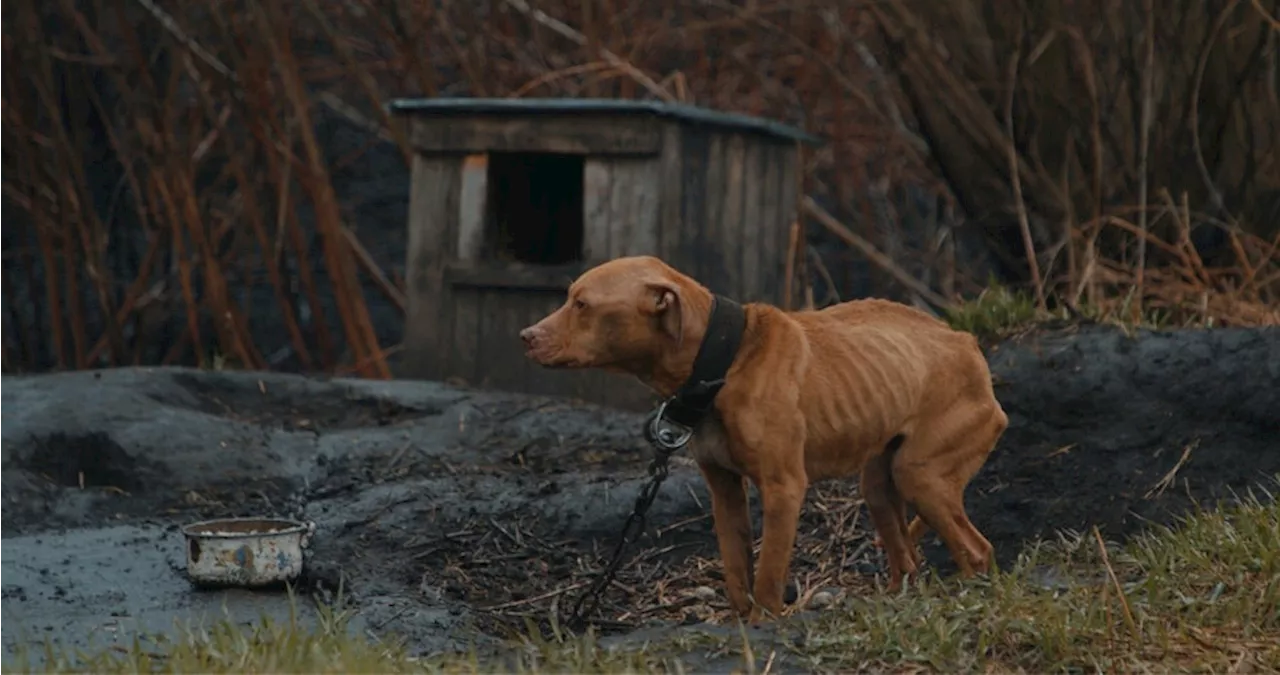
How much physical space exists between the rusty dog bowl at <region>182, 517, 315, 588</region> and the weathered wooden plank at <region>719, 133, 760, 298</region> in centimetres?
362

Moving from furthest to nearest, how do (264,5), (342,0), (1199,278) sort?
1. (342,0)
2. (264,5)
3. (1199,278)

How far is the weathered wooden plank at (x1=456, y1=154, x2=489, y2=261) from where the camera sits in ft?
28.2

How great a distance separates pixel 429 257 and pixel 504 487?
2.45m

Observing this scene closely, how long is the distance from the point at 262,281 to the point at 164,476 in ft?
19.7

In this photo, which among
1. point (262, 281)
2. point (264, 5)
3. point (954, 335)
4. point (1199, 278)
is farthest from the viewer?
point (262, 281)

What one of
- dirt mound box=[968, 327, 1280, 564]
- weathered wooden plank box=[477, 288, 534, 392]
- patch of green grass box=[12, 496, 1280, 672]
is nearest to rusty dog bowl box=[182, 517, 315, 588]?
patch of green grass box=[12, 496, 1280, 672]

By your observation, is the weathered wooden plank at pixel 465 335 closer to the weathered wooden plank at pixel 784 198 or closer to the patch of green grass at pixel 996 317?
the weathered wooden plank at pixel 784 198

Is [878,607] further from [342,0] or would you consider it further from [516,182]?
[342,0]

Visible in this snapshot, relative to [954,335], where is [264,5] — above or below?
above

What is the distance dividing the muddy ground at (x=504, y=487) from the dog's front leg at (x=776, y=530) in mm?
576

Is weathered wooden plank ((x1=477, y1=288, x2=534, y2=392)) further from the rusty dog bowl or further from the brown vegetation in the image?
the rusty dog bowl

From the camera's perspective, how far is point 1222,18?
27.1 feet

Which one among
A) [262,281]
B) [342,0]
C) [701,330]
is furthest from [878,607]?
[262,281]

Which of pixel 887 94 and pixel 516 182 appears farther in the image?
pixel 887 94
